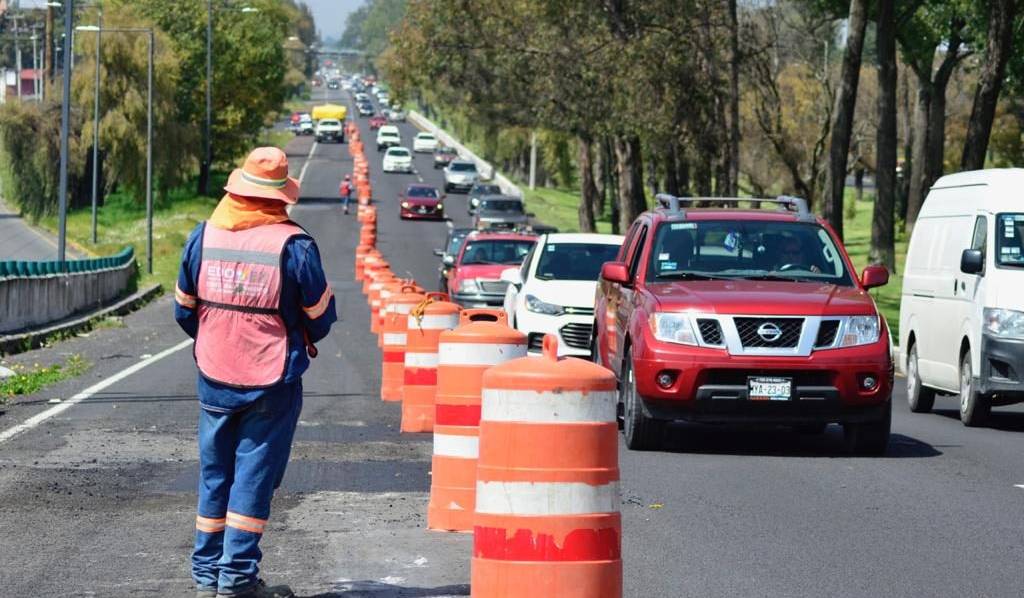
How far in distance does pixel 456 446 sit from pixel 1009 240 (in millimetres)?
8873

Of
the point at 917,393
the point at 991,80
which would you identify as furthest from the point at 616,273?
the point at 991,80

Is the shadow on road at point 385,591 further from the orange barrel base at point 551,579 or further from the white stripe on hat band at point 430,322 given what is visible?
the white stripe on hat band at point 430,322

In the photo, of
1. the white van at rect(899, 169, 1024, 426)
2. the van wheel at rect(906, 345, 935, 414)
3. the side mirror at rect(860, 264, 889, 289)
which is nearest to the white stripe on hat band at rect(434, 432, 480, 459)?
the side mirror at rect(860, 264, 889, 289)

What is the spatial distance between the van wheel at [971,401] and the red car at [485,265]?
14.2 m

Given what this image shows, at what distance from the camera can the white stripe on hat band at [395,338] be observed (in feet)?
59.4

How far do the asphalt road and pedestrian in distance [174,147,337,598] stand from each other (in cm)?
56

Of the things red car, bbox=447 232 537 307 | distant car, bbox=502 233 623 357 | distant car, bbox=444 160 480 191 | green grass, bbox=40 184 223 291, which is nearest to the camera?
distant car, bbox=502 233 623 357

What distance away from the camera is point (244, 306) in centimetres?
757

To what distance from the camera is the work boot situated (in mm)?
7445

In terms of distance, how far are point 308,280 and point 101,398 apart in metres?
11.1

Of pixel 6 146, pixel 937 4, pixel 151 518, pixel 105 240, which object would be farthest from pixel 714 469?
pixel 6 146

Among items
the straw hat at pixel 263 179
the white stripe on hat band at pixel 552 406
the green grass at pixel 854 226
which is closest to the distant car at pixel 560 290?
the straw hat at pixel 263 179

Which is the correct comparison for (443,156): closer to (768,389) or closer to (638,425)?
(638,425)

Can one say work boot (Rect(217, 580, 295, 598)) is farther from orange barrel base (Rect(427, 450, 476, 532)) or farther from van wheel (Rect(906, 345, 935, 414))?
van wheel (Rect(906, 345, 935, 414))
